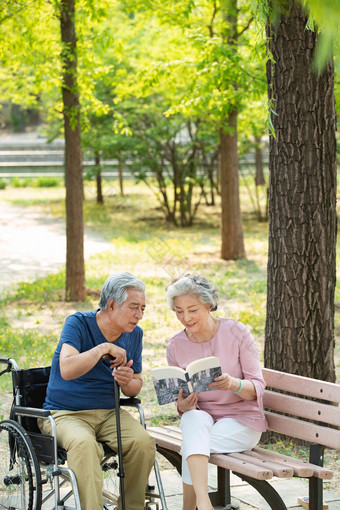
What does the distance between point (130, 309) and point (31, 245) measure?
40.0 feet

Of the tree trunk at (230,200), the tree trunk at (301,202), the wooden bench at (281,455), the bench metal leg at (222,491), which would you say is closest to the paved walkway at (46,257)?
the bench metal leg at (222,491)

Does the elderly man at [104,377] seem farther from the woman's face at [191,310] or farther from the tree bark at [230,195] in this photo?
the tree bark at [230,195]

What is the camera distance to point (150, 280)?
37.0 feet

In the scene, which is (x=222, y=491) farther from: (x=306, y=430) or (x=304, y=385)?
(x=304, y=385)

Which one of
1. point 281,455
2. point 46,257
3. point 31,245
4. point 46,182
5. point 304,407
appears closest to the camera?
point 281,455

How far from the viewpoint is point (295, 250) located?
4.70 metres

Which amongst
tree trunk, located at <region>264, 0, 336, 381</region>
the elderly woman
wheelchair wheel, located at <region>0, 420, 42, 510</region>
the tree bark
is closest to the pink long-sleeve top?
the elderly woman

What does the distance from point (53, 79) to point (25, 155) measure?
76.1 feet

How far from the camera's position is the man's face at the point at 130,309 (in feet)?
11.9

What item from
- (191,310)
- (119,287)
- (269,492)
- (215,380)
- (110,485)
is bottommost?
(110,485)

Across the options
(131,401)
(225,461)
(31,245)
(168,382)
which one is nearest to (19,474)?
(131,401)

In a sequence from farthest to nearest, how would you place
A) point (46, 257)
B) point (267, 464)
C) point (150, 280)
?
1. point (46, 257)
2. point (150, 280)
3. point (267, 464)

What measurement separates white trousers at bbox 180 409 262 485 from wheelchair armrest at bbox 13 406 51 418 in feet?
2.11

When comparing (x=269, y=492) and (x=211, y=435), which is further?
(x=211, y=435)
